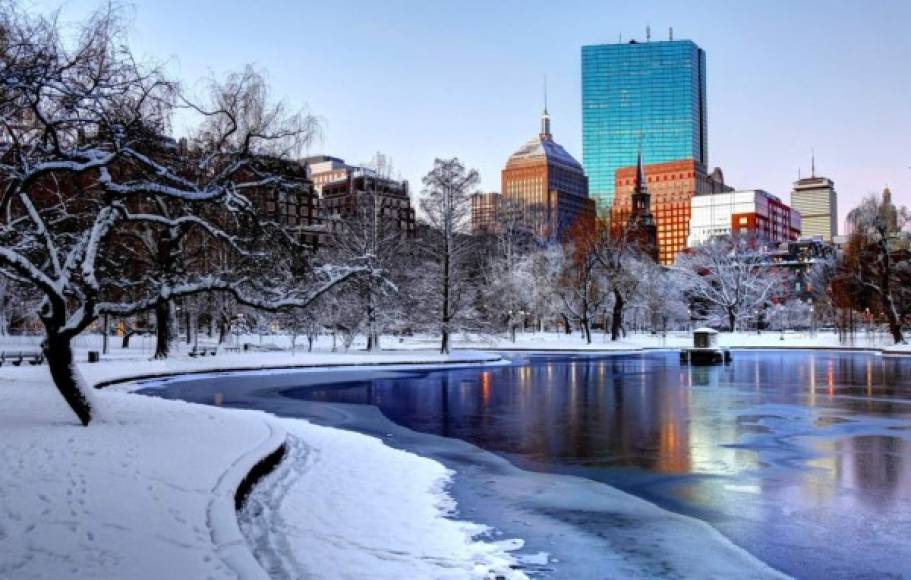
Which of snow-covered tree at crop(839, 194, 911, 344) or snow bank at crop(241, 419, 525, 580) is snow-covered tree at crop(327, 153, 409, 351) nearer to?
snow bank at crop(241, 419, 525, 580)

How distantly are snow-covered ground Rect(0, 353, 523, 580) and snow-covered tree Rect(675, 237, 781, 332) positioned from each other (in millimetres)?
A: 82526

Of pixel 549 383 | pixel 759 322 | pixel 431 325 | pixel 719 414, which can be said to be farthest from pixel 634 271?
pixel 719 414

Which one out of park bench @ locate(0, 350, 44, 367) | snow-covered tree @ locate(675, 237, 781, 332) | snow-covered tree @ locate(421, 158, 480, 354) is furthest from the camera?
snow-covered tree @ locate(675, 237, 781, 332)

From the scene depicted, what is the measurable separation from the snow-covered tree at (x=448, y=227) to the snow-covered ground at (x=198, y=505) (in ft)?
120

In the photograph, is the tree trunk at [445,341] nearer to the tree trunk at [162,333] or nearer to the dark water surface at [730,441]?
the dark water surface at [730,441]

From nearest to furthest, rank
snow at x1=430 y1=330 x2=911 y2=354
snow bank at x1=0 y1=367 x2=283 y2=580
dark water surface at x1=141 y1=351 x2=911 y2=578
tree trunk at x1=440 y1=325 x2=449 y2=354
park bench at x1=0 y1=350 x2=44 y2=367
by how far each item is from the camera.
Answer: snow bank at x1=0 y1=367 x2=283 y2=580
dark water surface at x1=141 y1=351 x2=911 y2=578
park bench at x1=0 y1=350 x2=44 y2=367
tree trunk at x1=440 y1=325 x2=449 y2=354
snow at x1=430 y1=330 x2=911 y2=354

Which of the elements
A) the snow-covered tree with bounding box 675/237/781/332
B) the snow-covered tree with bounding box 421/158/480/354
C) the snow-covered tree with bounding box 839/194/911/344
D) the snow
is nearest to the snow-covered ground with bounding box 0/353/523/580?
the snow-covered tree with bounding box 421/158/480/354

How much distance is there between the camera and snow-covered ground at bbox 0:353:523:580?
22.5 feet

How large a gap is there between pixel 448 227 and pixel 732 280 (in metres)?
51.3

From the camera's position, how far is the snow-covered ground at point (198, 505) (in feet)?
22.5

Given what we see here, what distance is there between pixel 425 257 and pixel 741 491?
47654mm

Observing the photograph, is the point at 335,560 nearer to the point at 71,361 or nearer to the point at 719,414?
the point at 71,361

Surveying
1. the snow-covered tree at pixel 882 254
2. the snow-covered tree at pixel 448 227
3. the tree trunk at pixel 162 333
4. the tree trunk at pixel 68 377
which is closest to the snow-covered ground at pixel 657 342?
the snow-covered tree at pixel 882 254

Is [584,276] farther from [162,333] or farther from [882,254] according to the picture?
[162,333]
